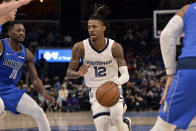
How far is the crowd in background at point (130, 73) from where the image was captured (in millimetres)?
16234

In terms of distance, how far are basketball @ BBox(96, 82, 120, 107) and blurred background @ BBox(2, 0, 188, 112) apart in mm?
9116

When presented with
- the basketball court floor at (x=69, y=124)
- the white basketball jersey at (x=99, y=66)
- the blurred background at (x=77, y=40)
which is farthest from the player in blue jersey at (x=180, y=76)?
the blurred background at (x=77, y=40)

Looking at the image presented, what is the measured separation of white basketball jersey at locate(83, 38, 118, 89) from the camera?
580 cm

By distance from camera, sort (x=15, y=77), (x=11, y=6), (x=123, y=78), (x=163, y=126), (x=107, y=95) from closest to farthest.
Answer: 1. (x=163, y=126)
2. (x=11, y=6)
3. (x=107, y=95)
4. (x=123, y=78)
5. (x=15, y=77)

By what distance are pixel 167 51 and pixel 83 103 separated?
13.4 meters

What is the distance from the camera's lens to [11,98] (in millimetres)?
5660

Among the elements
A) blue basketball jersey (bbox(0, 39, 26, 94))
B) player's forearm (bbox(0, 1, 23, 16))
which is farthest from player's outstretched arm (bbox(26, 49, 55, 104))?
player's forearm (bbox(0, 1, 23, 16))

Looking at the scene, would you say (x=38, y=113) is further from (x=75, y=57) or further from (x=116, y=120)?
(x=116, y=120)

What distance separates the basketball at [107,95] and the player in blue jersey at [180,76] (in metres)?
1.61

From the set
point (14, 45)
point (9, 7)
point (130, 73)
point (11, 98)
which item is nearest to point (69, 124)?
point (14, 45)

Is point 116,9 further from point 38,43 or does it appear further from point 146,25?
point 38,43

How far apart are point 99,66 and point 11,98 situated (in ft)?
4.60

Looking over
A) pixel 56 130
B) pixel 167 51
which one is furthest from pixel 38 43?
pixel 167 51

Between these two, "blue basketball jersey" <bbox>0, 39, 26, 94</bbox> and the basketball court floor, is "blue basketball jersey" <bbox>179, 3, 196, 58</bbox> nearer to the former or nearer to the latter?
"blue basketball jersey" <bbox>0, 39, 26, 94</bbox>
